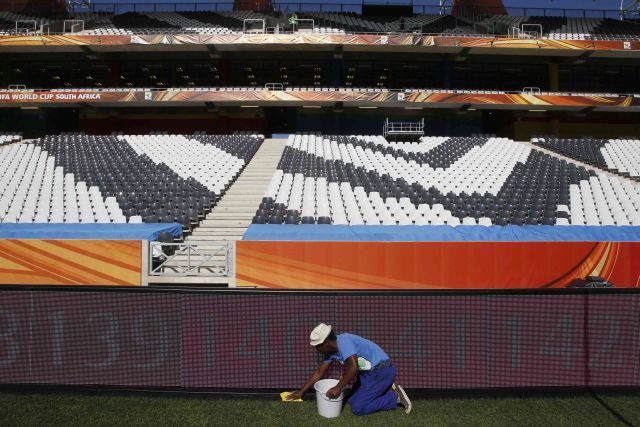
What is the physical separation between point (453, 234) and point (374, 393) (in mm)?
5563

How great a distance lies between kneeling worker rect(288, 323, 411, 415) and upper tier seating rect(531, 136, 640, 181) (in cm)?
1821

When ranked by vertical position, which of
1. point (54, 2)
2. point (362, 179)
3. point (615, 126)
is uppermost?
point (54, 2)

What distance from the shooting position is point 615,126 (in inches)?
1153

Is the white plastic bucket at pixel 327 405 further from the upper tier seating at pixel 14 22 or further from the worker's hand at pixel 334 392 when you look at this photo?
the upper tier seating at pixel 14 22

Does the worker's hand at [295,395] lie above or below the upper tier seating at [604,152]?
below

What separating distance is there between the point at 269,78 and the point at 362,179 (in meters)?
14.8

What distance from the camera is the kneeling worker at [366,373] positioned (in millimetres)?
4766

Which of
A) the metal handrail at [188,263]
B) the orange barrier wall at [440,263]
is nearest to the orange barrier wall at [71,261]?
the metal handrail at [188,263]

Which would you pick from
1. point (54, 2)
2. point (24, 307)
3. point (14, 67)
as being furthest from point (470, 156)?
point (54, 2)

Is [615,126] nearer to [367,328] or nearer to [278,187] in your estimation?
[278,187]

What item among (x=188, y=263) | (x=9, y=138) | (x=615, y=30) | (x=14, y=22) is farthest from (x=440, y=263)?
(x=14, y=22)

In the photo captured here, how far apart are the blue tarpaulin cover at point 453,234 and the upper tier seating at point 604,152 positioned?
11.0 metres

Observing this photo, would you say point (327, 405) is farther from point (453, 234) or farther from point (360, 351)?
point (453, 234)

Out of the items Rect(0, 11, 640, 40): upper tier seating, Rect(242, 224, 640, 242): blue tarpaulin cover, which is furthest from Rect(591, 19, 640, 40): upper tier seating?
Rect(242, 224, 640, 242): blue tarpaulin cover
